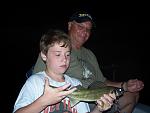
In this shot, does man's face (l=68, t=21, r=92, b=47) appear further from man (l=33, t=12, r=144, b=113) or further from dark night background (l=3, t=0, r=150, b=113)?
dark night background (l=3, t=0, r=150, b=113)

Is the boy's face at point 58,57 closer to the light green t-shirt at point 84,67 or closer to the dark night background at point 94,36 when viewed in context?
the light green t-shirt at point 84,67

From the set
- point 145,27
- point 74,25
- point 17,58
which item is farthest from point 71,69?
point 145,27

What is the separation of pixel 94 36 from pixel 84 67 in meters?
25.0

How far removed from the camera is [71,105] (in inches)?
124

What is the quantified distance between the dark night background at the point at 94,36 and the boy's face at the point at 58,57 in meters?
4.73

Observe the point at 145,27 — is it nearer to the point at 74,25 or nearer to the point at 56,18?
the point at 56,18

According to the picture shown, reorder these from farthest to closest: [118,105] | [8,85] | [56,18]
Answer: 1. [56,18]
2. [8,85]
3. [118,105]

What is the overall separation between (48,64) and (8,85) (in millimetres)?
6858

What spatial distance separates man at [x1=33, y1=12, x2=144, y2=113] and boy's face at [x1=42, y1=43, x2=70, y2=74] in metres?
0.99

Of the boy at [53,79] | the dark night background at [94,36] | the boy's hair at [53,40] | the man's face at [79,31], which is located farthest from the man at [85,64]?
the dark night background at [94,36]

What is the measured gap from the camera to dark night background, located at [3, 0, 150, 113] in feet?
38.4

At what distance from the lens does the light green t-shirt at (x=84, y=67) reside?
427 cm

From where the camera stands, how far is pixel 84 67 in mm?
4422

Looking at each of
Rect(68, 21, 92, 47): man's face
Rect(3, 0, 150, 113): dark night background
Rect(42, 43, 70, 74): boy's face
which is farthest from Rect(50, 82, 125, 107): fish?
Rect(3, 0, 150, 113): dark night background
